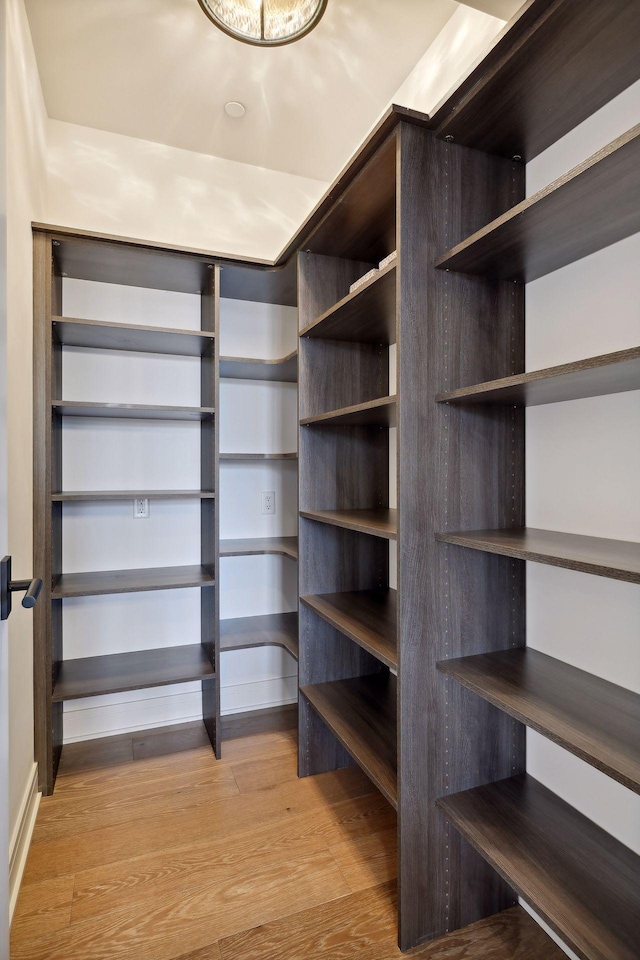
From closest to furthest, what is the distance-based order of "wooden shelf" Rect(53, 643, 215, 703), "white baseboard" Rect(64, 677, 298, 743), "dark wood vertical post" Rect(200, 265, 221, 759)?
1. "wooden shelf" Rect(53, 643, 215, 703)
2. "dark wood vertical post" Rect(200, 265, 221, 759)
3. "white baseboard" Rect(64, 677, 298, 743)

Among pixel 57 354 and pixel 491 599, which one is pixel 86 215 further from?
pixel 491 599

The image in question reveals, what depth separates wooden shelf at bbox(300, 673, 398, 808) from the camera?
4.94 ft

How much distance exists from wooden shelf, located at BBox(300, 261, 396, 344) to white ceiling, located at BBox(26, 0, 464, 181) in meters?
0.84

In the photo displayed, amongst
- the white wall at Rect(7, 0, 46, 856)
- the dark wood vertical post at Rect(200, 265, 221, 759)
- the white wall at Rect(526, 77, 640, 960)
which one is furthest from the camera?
the dark wood vertical post at Rect(200, 265, 221, 759)

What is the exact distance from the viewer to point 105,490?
7.61ft

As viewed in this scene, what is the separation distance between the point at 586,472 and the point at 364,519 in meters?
0.70

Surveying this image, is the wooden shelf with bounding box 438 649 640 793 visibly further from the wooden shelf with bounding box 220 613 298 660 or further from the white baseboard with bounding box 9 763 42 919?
the white baseboard with bounding box 9 763 42 919

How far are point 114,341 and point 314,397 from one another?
0.92 m

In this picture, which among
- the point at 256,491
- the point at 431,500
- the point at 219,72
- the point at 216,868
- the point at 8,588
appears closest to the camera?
the point at 8,588

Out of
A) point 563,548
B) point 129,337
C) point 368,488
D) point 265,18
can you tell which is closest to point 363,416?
point 368,488

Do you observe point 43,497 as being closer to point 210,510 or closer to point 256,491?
point 210,510

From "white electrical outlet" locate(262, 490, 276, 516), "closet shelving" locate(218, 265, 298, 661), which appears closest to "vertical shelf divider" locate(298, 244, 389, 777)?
"closet shelving" locate(218, 265, 298, 661)

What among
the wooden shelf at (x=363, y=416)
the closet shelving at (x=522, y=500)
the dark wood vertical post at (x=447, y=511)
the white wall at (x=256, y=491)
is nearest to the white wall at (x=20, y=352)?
the white wall at (x=256, y=491)

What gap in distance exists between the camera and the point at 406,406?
1315 millimetres
